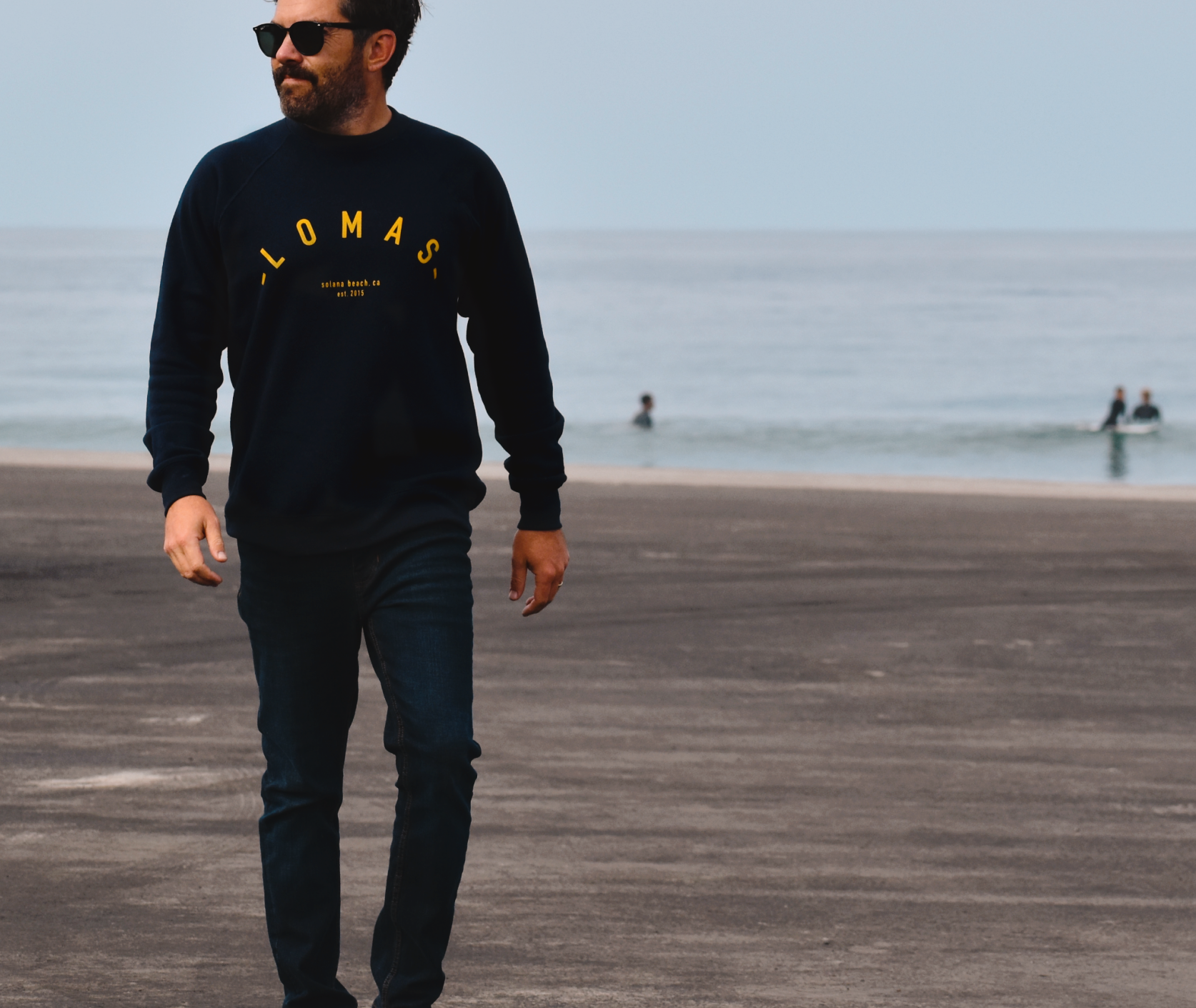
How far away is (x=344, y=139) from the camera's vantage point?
10.6ft

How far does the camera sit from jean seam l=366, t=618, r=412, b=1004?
321 cm

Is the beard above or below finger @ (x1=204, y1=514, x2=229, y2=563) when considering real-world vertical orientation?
above

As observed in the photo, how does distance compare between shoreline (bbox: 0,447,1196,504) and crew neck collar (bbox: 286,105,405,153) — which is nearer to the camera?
crew neck collar (bbox: 286,105,405,153)

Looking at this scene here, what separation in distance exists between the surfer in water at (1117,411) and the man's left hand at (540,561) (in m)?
33.9

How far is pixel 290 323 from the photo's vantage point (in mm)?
3148

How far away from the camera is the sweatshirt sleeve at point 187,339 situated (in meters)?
3.21

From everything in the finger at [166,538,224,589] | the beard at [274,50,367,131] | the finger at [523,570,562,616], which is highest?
the beard at [274,50,367,131]

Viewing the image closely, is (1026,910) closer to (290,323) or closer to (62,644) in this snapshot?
(290,323)

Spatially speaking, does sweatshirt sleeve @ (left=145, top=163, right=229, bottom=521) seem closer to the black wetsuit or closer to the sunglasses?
the sunglasses

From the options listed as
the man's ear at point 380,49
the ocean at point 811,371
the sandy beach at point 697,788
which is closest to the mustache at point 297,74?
the man's ear at point 380,49

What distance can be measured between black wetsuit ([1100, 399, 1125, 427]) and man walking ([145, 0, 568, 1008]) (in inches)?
1369

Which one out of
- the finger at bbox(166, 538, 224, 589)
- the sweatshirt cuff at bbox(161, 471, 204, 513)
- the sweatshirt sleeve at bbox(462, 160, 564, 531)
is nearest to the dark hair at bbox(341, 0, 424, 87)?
the sweatshirt sleeve at bbox(462, 160, 564, 531)

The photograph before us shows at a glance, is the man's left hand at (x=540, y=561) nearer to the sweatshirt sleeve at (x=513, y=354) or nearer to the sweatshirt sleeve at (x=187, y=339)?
the sweatshirt sleeve at (x=513, y=354)

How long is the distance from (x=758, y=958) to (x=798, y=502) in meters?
9.67
